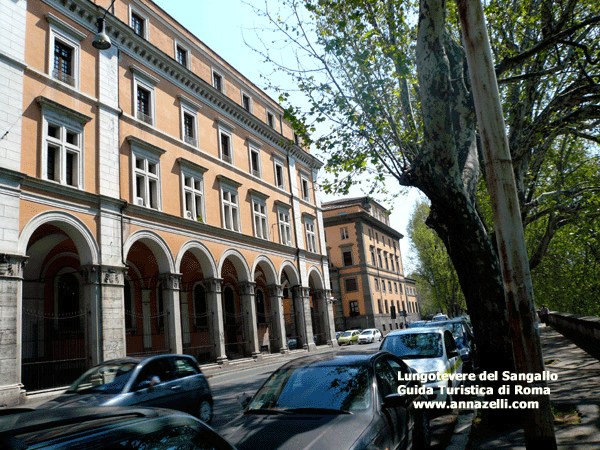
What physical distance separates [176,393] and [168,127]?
1691cm

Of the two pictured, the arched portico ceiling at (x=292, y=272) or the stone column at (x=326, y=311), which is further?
the stone column at (x=326, y=311)

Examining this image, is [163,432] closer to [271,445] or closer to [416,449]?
[271,445]

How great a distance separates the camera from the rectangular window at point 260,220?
28.4m

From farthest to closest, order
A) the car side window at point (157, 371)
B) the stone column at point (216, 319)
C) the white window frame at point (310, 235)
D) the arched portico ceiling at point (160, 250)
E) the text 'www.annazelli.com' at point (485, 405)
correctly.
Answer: the white window frame at point (310, 235), the stone column at point (216, 319), the arched portico ceiling at point (160, 250), the car side window at point (157, 371), the text 'www.annazelli.com' at point (485, 405)

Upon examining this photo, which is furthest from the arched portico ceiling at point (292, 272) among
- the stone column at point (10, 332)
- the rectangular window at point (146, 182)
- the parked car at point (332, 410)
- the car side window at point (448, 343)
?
the parked car at point (332, 410)

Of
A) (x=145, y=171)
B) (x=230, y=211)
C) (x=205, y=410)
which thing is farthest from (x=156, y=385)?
(x=230, y=211)

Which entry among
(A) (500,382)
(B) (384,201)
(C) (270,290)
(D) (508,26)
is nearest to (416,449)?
(A) (500,382)

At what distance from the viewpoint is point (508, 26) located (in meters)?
11.4

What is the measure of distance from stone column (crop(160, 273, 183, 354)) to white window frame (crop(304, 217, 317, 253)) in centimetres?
1553

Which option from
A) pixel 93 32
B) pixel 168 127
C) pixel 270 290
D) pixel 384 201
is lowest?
pixel 270 290

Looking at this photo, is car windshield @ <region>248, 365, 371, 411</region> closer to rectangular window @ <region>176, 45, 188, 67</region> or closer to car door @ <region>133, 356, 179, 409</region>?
car door @ <region>133, 356, 179, 409</region>

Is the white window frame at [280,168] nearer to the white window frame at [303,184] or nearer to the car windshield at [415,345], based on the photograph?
the white window frame at [303,184]

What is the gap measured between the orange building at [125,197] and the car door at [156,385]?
24.9 feet

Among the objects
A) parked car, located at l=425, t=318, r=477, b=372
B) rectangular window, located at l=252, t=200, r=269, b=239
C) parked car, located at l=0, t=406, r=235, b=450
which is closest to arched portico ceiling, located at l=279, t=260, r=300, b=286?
rectangular window, located at l=252, t=200, r=269, b=239
